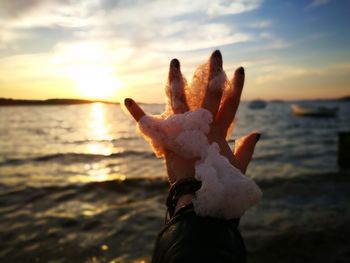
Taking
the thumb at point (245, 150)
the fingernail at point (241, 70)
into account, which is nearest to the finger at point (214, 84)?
the fingernail at point (241, 70)

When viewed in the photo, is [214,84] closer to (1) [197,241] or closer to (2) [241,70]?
(2) [241,70]

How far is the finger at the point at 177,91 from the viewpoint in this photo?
167 centimetres

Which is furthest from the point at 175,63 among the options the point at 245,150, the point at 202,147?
the point at 245,150

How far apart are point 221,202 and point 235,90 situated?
70 centimetres

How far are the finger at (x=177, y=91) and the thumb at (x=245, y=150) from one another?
1.20 ft

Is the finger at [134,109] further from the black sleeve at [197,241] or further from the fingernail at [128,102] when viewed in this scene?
the black sleeve at [197,241]

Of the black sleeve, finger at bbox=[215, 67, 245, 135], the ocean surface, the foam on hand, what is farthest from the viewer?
the ocean surface

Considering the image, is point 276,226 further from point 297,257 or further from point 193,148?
point 193,148

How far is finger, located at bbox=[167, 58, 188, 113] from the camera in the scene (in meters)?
1.67

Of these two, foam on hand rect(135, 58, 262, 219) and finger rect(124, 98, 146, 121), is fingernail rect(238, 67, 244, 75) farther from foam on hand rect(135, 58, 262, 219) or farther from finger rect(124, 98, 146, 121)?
finger rect(124, 98, 146, 121)

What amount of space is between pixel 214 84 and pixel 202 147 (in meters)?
0.35

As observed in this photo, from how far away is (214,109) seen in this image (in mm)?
1689

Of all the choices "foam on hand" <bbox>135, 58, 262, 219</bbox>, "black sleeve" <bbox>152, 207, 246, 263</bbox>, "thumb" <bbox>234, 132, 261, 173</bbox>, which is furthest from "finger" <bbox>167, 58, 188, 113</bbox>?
"black sleeve" <bbox>152, 207, 246, 263</bbox>

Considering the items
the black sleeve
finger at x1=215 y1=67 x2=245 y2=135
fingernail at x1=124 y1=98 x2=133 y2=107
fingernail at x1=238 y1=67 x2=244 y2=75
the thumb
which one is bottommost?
the black sleeve
